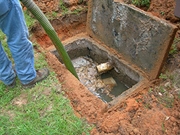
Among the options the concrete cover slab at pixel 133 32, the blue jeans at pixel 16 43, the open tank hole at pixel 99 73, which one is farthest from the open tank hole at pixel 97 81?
the blue jeans at pixel 16 43

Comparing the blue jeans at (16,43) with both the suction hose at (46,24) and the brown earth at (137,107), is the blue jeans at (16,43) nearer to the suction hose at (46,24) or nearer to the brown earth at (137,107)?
the suction hose at (46,24)

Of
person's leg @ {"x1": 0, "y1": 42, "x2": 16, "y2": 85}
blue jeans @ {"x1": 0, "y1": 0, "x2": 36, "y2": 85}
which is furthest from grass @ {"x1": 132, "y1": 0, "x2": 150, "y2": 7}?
person's leg @ {"x1": 0, "y1": 42, "x2": 16, "y2": 85}

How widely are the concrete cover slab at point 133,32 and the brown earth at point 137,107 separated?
1.02 feet

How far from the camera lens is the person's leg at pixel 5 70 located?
252 cm

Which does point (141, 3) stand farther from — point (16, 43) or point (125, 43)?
point (16, 43)

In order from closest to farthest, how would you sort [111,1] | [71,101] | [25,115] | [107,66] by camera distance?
[25,115] < [71,101] < [111,1] < [107,66]

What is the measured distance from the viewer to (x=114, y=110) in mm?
2754

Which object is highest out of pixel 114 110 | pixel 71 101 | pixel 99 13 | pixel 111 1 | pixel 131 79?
pixel 111 1

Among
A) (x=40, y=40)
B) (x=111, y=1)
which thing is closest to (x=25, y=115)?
(x=40, y=40)

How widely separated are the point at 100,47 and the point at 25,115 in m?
1.93

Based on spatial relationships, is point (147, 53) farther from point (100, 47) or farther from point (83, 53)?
point (83, 53)

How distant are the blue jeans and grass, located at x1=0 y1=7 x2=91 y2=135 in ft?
0.59

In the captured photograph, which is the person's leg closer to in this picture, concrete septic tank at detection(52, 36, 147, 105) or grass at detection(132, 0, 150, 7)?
concrete septic tank at detection(52, 36, 147, 105)

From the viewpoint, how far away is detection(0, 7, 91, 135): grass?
236cm
